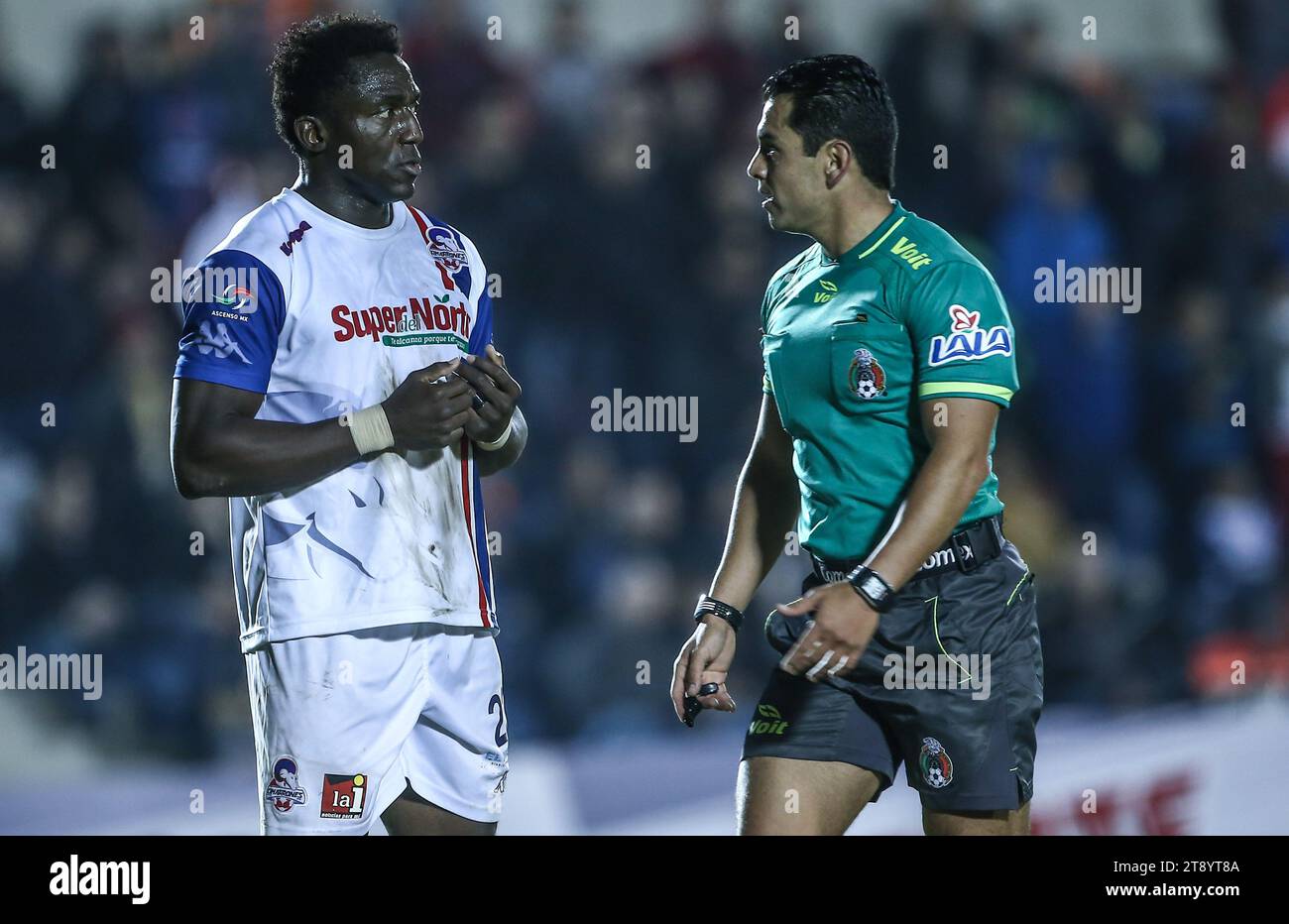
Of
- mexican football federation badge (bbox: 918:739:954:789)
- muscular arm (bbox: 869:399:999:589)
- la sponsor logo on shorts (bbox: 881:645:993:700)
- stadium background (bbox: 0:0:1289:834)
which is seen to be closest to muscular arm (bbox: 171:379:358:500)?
muscular arm (bbox: 869:399:999:589)

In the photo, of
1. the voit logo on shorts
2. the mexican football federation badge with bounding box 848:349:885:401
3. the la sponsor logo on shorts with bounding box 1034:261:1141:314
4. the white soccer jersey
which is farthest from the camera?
the la sponsor logo on shorts with bounding box 1034:261:1141:314

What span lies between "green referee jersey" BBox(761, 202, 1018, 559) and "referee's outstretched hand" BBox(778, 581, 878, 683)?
0.29 meters

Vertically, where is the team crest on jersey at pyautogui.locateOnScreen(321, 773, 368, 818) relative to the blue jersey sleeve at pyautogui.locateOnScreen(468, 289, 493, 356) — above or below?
below

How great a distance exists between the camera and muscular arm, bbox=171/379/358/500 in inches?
109

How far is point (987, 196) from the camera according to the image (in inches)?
261

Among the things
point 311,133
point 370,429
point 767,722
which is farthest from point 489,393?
point 767,722

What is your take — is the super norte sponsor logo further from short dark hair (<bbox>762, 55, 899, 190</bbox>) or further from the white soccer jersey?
short dark hair (<bbox>762, 55, 899, 190</bbox>)

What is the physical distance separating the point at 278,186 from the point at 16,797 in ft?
8.50

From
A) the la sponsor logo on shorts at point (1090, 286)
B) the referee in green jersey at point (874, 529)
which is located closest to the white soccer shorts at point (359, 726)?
the referee in green jersey at point (874, 529)

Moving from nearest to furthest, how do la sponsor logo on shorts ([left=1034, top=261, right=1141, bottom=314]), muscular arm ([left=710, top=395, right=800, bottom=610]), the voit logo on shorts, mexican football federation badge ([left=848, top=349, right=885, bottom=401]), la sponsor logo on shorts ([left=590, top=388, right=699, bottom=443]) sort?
mexican football federation badge ([left=848, top=349, right=885, bottom=401])
the voit logo on shorts
muscular arm ([left=710, top=395, right=800, bottom=610])
la sponsor logo on shorts ([left=590, top=388, right=699, bottom=443])
la sponsor logo on shorts ([left=1034, top=261, right=1141, bottom=314])

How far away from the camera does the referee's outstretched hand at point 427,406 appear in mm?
2775

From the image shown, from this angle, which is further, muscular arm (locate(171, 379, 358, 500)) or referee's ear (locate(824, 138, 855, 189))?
referee's ear (locate(824, 138, 855, 189))

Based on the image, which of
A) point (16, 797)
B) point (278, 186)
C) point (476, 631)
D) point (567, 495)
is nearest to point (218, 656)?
point (16, 797)

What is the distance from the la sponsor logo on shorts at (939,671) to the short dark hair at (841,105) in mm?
917
